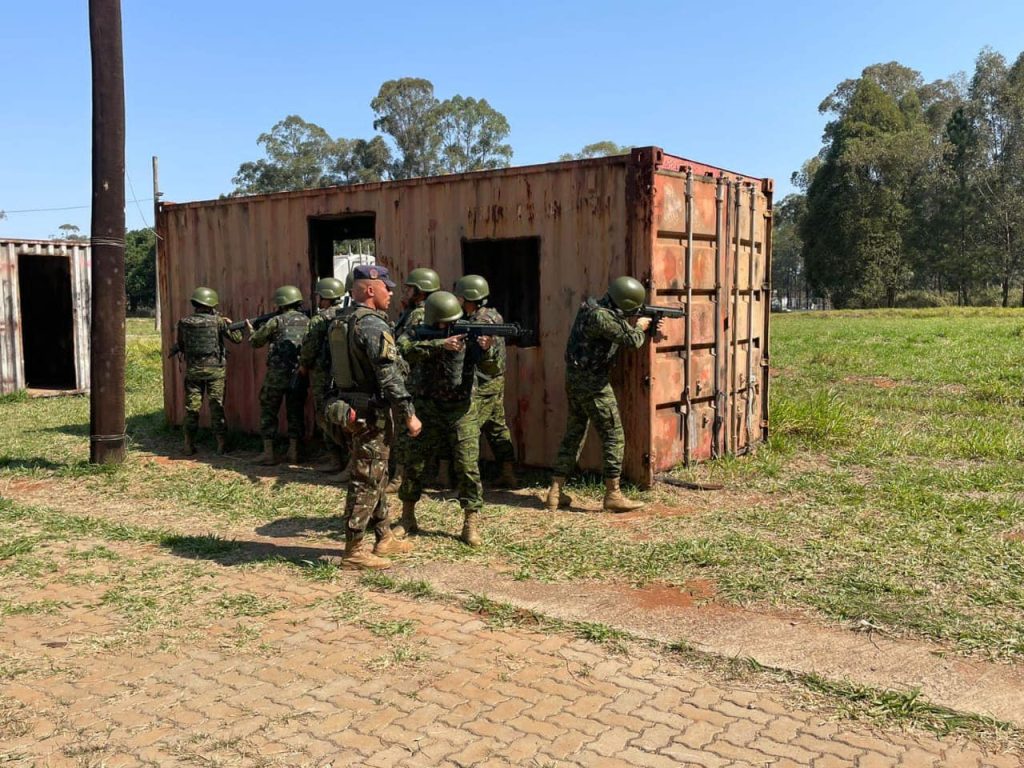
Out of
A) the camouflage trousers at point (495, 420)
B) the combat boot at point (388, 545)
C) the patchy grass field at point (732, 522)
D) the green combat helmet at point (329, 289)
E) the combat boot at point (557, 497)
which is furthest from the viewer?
the green combat helmet at point (329, 289)

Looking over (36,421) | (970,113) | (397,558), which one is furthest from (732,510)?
(970,113)

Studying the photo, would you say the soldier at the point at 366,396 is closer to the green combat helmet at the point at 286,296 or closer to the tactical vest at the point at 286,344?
the tactical vest at the point at 286,344

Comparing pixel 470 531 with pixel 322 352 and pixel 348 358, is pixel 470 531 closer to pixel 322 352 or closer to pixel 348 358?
pixel 348 358

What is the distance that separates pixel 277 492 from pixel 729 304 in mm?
4601

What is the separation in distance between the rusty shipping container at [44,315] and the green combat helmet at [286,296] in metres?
7.72

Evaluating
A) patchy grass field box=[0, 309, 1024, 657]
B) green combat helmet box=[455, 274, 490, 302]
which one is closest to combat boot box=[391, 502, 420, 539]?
patchy grass field box=[0, 309, 1024, 657]

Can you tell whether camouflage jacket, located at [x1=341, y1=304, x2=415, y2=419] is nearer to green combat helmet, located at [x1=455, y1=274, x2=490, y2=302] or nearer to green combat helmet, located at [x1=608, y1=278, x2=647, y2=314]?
green combat helmet, located at [x1=455, y1=274, x2=490, y2=302]

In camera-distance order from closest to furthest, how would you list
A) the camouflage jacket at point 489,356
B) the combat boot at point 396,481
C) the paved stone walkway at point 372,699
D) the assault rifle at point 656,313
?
the paved stone walkway at point 372,699 → the camouflage jacket at point 489,356 → the assault rifle at point 656,313 → the combat boot at point 396,481

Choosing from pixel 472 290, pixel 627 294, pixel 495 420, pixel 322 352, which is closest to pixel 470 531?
pixel 495 420

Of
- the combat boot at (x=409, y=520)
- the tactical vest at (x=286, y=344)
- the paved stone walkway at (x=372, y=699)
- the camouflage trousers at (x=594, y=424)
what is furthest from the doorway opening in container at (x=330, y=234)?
the paved stone walkway at (x=372, y=699)

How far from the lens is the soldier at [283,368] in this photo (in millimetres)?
9094

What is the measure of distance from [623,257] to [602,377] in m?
1.14

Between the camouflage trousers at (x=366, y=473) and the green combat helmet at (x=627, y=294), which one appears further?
the green combat helmet at (x=627, y=294)

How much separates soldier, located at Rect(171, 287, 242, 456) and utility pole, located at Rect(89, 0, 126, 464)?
95cm
